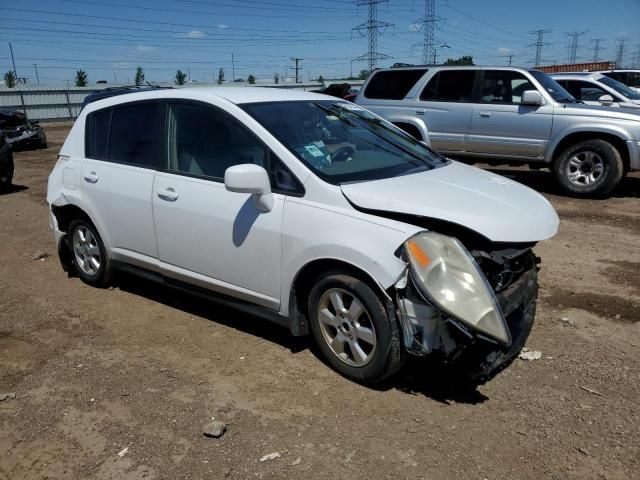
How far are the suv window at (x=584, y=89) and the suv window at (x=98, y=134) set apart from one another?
968cm

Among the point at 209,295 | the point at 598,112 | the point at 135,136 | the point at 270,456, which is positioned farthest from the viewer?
the point at 598,112

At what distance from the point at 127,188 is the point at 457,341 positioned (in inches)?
112

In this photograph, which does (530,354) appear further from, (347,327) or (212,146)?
(212,146)

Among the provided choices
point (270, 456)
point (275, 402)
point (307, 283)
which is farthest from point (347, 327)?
point (270, 456)

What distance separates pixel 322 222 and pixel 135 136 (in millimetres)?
2074

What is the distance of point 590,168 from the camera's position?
28.3 ft

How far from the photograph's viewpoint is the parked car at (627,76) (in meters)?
15.8

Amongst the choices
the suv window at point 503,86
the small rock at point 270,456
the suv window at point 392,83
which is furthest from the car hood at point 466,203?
the suv window at point 392,83

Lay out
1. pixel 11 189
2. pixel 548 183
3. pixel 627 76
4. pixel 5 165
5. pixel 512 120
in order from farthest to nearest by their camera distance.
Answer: pixel 627 76 → pixel 11 189 → pixel 5 165 → pixel 548 183 → pixel 512 120

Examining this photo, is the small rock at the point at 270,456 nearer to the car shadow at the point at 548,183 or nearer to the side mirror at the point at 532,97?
the side mirror at the point at 532,97

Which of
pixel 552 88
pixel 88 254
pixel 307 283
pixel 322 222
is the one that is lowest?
pixel 88 254

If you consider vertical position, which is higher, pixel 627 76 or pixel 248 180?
pixel 627 76

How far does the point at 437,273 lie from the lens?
295 cm

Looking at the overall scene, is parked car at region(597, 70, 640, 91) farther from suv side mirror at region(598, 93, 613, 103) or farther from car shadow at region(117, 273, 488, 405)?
car shadow at region(117, 273, 488, 405)
